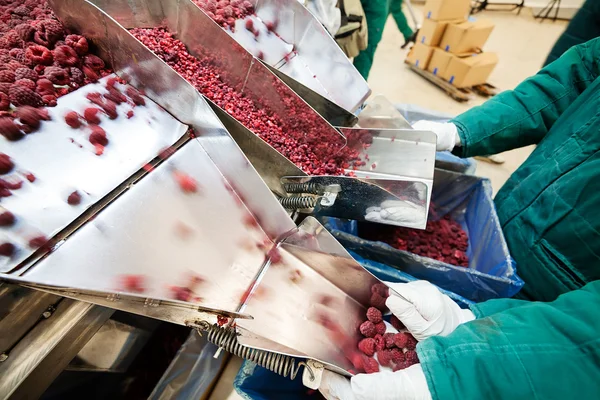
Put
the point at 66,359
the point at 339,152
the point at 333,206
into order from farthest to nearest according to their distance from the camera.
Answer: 1. the point at 339,152
2. the point at 333,206
3. the point at 66,359

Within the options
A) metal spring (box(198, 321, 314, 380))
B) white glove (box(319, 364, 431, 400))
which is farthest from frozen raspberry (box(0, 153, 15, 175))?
white glove (box(319, 364, 431, 400))

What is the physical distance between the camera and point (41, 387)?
0.60 m

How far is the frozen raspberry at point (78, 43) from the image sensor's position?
0.93 m

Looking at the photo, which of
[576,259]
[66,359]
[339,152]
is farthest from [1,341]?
[576,259]

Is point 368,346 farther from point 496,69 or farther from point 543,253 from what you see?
point 496,69

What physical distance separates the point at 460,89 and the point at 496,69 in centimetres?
134

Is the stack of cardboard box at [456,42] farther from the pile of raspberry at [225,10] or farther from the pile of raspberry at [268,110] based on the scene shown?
the pile of raspberry at [268,110]

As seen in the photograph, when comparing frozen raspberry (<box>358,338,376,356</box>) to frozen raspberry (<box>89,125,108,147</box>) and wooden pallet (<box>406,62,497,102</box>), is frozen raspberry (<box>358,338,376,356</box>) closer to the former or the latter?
frozen raspberry (<box>89,125,108,147</box>)

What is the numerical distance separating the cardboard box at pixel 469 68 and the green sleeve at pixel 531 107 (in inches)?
118

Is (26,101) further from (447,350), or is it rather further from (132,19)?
(447,350)

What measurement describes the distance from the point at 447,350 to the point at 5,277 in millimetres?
926

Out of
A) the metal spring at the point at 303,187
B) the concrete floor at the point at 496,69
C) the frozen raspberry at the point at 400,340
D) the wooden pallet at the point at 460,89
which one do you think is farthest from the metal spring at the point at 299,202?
the wooden pallet at the point at 460,89

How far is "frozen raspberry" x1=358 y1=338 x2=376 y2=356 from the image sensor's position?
912 millimetres

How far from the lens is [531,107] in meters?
1.33
